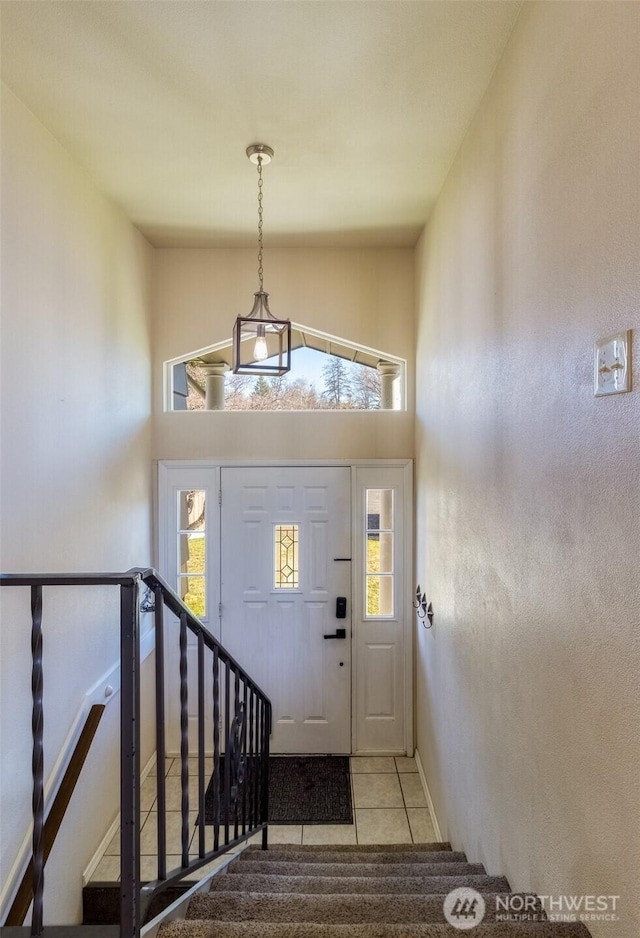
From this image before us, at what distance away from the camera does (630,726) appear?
997 millimetres

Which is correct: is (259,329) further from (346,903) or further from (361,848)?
(361,848)

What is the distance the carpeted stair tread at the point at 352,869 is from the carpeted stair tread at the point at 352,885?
243 millimetres

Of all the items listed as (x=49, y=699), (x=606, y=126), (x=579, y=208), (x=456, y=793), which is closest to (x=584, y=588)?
(x=579, y=208)

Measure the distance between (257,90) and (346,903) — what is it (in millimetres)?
2896

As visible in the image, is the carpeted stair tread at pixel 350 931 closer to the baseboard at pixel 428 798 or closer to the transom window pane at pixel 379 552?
the baseboard at pixel 428 798

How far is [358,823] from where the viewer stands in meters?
3.01

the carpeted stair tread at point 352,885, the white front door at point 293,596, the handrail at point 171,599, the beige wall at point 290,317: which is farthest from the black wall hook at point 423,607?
the handrail at point 171,599

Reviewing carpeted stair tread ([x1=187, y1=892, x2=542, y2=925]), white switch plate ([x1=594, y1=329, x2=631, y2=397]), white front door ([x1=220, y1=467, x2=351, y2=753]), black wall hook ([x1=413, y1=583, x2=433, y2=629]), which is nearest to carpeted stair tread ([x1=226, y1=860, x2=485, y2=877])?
carpeted stair tread ([x1=187, y1=892, x2=542, y2=925])

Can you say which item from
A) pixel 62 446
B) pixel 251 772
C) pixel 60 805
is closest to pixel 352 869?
pixel 251 772

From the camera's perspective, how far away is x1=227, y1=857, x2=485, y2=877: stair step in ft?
6.26

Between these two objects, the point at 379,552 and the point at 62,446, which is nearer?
the point at 62,446

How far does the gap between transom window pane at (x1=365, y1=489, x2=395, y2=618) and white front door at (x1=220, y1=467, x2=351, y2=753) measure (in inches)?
6.1

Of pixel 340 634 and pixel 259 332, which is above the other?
pixel 259 332

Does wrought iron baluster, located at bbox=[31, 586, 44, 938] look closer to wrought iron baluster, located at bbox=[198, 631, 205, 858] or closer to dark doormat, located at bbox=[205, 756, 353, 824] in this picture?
wrought iron baluster, located at bbox=[198, 631, 205, 858]
